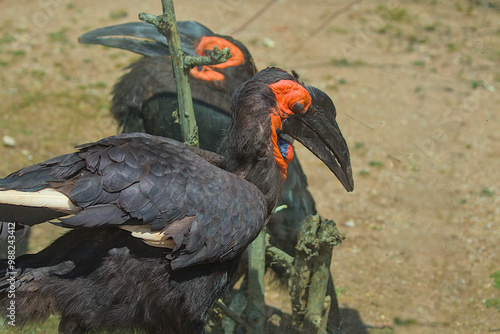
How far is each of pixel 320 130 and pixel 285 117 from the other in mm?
194

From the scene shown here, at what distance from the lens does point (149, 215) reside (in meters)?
2.24

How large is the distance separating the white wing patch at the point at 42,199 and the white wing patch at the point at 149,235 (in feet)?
0.73

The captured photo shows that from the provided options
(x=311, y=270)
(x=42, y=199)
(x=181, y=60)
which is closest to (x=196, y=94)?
(x=181, y=60)

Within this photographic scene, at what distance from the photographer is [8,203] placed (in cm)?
217

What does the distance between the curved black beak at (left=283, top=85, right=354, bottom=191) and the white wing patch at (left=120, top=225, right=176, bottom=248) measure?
0.81 meters

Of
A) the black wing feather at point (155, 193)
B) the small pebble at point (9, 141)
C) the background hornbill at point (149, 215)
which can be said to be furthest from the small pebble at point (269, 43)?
the black wing feather at point (155, 193)

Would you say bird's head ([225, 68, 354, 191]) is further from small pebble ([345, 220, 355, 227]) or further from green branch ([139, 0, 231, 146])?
small pebble ([345, 220, 355, 227])

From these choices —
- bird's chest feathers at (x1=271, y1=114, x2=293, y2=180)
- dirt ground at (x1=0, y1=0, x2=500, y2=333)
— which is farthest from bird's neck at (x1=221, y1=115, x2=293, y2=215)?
dirt ground at (x1=0, y1=0, x2=500, y2=333)

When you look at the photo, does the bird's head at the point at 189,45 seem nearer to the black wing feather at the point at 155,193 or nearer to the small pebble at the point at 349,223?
the black wing feather at the point at 155,193

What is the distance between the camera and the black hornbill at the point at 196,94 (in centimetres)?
357

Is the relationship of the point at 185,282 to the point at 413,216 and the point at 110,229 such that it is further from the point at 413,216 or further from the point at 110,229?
the point at 413,216

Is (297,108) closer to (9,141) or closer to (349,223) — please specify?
(349,223)

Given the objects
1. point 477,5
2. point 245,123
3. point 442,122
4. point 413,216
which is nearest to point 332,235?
point 245,123

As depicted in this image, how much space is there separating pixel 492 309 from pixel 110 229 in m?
2.45
